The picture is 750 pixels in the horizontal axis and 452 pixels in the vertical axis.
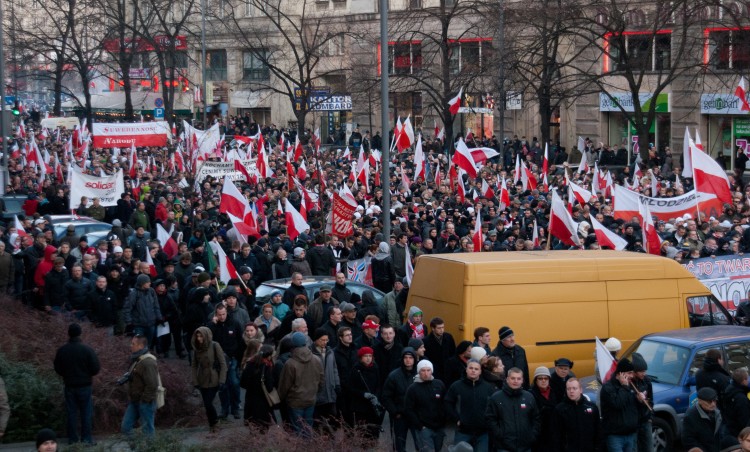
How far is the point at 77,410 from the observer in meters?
12.2

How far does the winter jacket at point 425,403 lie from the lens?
10.6 metres

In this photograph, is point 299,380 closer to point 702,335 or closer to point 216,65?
point 702,335

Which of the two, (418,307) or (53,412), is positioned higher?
(418,307)

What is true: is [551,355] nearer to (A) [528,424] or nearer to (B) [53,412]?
(A) [528,424]

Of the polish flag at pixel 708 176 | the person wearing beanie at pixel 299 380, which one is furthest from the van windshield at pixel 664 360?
the polish flag at pixel 708 176

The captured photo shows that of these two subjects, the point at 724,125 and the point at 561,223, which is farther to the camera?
the point at 724,125

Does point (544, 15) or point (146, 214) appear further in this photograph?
point (544, 15)

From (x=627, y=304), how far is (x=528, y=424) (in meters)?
3.95

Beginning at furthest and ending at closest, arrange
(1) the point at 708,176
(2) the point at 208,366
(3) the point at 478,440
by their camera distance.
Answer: (1) the point at 708,176, (2) the point at 208,366, (3) the point at 478,440

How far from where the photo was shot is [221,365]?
41.1ft

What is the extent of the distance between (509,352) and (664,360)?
158 cm

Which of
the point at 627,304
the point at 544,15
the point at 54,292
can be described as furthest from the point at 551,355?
the point at 544,15

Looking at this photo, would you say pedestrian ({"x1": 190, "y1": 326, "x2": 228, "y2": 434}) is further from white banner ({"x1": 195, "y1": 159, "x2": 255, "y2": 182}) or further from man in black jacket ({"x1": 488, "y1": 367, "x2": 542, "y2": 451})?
white banner ({"x1": 195, "y1": 159, "x2": 255, "y2": 182})

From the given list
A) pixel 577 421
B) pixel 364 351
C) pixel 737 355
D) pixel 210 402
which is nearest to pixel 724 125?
pixel 737 355
